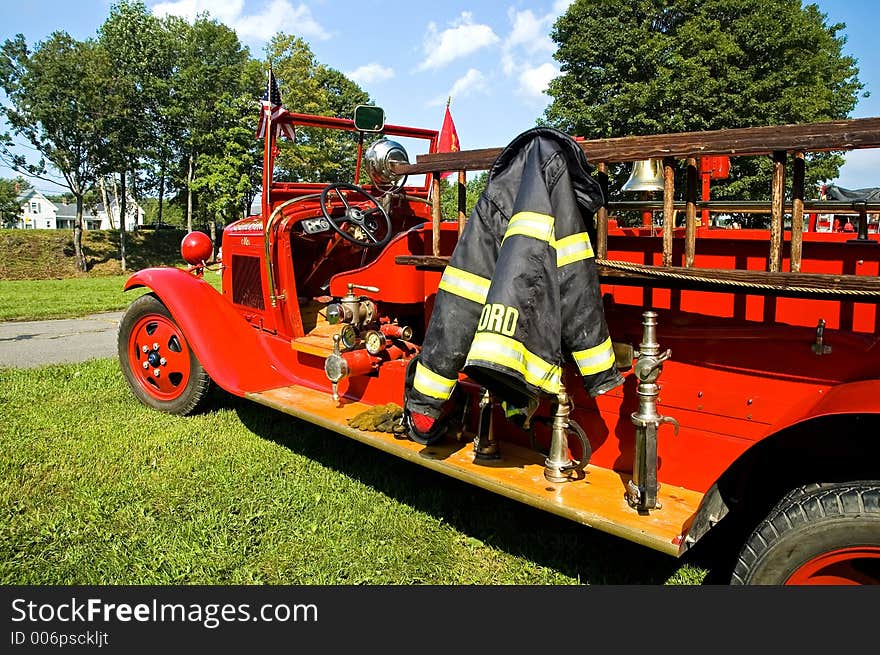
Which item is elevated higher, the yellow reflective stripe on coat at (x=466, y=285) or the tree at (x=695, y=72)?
the tree at (x=695, y=72)

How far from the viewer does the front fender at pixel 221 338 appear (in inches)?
166

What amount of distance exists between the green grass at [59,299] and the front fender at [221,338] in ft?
18.4

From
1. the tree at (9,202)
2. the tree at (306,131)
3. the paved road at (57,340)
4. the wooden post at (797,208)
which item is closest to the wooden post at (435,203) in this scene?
the wooden post at (797,208)

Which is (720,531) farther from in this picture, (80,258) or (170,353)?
(80,258)

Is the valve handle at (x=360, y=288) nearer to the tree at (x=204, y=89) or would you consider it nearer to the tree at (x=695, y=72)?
the tree at (x=695, y=72)

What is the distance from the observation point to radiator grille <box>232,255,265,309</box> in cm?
465

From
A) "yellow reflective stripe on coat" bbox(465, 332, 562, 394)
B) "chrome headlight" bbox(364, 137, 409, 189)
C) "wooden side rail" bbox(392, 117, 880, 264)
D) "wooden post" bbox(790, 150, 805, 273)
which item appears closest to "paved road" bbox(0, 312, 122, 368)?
"chrome headlight" bbox(364, 137, 409, 189)

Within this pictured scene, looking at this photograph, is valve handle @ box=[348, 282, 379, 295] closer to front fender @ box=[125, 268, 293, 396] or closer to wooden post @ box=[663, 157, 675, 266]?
front fender @ box=[125, 268, 293, 396]

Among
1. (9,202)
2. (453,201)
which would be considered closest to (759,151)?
(453,201)

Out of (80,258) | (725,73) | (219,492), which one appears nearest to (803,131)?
(219,492)

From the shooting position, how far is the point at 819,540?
192 cm

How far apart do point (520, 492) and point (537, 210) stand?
1071 millimetres

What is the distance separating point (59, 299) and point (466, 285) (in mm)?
13967

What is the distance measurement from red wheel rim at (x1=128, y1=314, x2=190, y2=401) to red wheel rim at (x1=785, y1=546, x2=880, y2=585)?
4.08m
